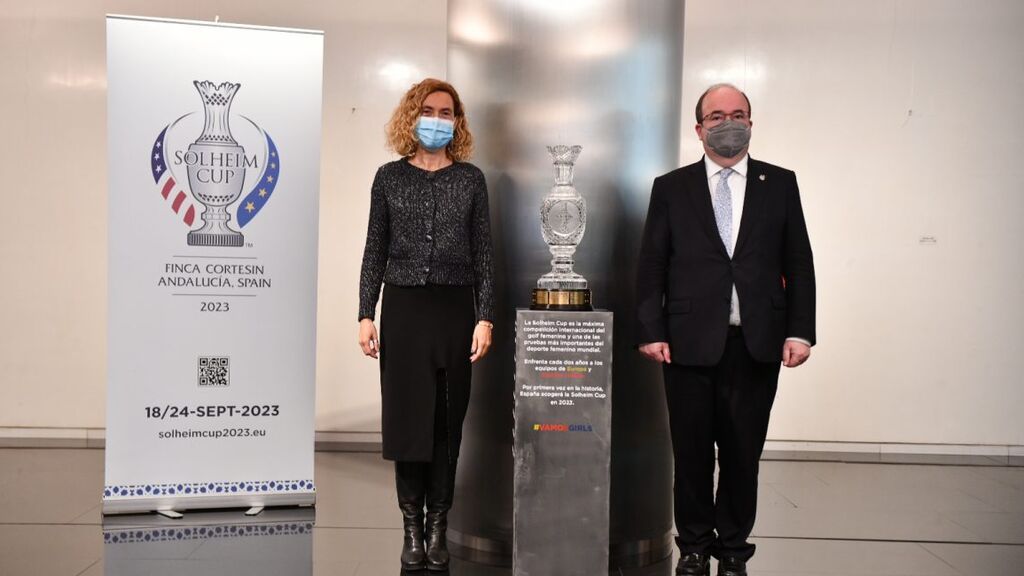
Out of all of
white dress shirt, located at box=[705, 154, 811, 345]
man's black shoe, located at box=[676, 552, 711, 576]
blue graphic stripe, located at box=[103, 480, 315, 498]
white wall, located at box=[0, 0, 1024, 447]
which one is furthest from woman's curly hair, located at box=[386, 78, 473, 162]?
white wall, located at box=[0, 0, 1024, 447]

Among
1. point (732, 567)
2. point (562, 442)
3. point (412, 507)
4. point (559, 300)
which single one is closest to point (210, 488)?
point (412, 507)

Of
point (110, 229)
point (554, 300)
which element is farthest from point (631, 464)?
point (110, 229)

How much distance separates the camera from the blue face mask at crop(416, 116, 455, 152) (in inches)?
136

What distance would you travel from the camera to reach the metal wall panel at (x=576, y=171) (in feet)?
12.1

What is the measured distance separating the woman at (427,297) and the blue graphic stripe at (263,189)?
1005 millimetres

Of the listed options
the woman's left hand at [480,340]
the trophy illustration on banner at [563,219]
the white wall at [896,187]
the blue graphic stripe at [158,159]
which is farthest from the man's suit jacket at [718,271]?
the white wall at [896,187]

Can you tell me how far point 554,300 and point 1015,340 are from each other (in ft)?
14.4

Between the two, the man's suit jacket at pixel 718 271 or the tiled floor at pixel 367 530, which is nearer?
the man's suit jacket at pixel 718 271

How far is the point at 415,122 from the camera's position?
3.48 meters

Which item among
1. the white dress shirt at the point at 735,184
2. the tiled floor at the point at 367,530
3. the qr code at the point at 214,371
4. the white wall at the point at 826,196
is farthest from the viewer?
the white wall at the point at 826,196

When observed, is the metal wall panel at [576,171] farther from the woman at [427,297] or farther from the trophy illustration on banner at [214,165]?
the trophy illustration on banner at [214,165]

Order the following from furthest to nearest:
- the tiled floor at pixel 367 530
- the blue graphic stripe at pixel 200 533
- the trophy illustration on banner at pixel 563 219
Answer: the blue graphic stripe at pixel 200 533
the tiled floor at pixel 367 530
the trophy illustration on banner at pixel 563 219

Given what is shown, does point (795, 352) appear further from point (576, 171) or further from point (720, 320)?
point (576, 171)

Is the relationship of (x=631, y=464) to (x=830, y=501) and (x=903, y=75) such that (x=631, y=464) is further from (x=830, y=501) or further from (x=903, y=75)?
(x=903, y=75)
